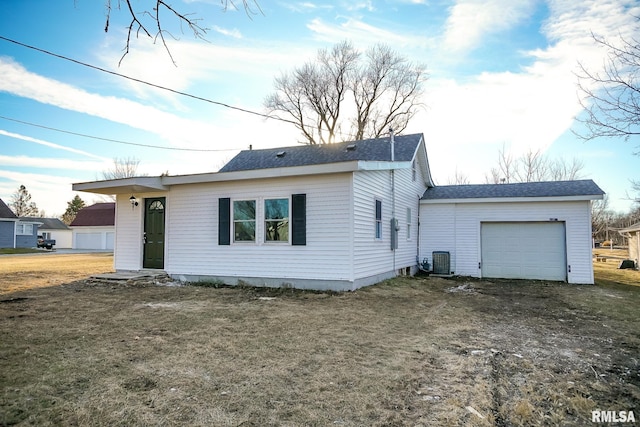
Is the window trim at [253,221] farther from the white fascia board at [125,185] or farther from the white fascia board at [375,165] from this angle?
the white fascia board at [375,165]

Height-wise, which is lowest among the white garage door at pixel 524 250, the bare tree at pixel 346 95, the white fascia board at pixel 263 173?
the white garage door at pixel 524 250

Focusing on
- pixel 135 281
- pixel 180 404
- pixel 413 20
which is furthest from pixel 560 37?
pixel 135 281

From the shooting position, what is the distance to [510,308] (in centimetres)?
739

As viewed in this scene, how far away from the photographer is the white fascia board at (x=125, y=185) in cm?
997

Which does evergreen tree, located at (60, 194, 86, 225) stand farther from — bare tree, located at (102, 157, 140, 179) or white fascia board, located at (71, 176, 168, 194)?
white fascia board, located at (71, 176, 168, 194)

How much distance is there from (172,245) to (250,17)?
838 centimetres

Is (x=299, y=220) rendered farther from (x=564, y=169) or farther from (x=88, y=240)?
(x=88, y=240)

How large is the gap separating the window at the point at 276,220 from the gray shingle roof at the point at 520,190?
6632 millimetres

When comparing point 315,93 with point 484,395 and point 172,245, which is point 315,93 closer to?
point 172,245

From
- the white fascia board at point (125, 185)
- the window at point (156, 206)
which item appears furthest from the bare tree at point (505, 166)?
the white fascia board at point (125, 185)

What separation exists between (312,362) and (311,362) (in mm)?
11

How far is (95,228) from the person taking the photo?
3547 centimetres

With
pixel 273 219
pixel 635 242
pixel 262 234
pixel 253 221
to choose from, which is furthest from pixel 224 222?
pixel 635 242

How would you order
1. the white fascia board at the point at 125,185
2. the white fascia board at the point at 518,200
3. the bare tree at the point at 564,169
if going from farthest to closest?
1. the bare tree at the point at 564,169
2. the white fascia board at the point at 518,200
3. the white fascia board at the point at 125,185
